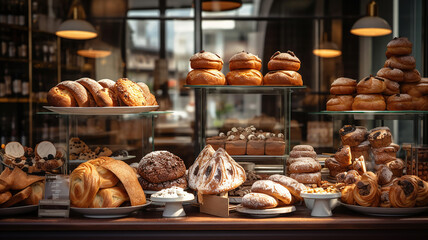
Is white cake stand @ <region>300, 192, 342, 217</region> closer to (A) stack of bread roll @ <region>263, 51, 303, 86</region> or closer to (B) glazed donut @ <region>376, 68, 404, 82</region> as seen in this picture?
(A) stack of bread roll @ <region>263, 51, 303, 86</region>

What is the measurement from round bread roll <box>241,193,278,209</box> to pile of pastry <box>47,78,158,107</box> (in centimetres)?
74

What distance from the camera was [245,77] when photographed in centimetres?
229

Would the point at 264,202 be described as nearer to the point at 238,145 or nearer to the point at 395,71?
the point at 238,145

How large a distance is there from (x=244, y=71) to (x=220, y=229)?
35.1 inches

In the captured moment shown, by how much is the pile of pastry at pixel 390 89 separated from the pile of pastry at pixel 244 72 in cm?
38

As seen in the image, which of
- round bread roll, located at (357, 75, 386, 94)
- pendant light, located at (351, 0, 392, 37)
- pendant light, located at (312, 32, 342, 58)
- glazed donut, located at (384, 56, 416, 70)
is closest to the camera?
round bread roll, located at (357, 75, 386, 94)

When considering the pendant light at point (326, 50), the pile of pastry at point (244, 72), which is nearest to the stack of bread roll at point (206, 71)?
the pile of pastry at point (244, 72)

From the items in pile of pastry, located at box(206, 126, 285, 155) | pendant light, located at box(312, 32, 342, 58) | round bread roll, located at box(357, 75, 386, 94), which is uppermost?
pendant light, located at box(312, 32, 342, 58)

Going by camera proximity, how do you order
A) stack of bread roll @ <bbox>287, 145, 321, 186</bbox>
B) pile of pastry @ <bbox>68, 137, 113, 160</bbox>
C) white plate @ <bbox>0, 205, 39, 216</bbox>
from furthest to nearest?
pile of pastry @ <bbox>68, 137, 113, 160</bbox>, stack of bread roll @ <bbox>287, 145, 321, 186</bbox>, white plate @ <bbox>0, 205, 39, 216</bbox>

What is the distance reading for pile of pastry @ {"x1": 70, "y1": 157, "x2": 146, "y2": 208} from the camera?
6.30 feet

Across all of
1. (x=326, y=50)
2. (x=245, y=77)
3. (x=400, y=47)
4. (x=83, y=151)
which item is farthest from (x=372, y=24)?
(x=83, y=151)

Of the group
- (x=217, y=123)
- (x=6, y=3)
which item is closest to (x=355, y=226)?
(x=217, y=123)

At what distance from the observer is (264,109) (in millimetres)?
6727

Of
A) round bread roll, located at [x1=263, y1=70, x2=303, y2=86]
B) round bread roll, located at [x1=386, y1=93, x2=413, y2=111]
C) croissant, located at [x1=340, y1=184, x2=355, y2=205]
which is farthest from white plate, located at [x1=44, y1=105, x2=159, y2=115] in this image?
round bread roll, located at [x1=386, y1=93, x2=413, y2=111]
